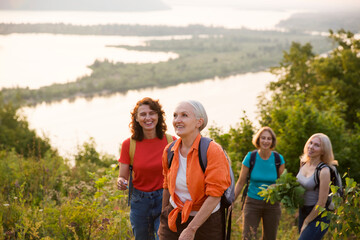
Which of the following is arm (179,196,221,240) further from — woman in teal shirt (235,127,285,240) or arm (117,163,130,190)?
woman in teal shirt (235,127,285,240)

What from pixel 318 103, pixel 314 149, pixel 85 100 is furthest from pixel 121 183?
pixel 85 100

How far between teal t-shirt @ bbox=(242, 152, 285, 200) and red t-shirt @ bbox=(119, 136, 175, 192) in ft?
4.36

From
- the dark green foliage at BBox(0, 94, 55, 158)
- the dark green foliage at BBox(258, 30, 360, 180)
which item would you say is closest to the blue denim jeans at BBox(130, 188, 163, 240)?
the dark green foliage at BBox(258, 30, 360, 180)

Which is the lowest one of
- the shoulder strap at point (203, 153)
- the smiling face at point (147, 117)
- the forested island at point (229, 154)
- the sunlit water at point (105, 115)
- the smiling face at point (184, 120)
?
the sunlit water at point (105, 115)

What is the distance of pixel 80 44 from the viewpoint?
76500 mm

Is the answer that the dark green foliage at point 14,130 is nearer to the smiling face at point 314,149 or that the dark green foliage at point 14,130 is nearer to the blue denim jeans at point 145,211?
the blue denim jeans at point 145,211

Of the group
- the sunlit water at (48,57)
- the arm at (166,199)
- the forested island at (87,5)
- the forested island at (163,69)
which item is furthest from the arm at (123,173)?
the forested island at (87,5)

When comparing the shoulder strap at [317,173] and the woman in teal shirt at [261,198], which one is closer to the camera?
the shoulder strap at [317,173]

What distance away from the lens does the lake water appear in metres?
23.9

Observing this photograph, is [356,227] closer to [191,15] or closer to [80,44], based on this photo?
[80,44]

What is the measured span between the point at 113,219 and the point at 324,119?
608 cm

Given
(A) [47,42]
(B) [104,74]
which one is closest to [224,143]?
(B) [104,74]

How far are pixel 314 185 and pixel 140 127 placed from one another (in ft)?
5.74

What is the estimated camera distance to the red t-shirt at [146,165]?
332cm
